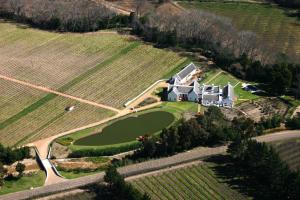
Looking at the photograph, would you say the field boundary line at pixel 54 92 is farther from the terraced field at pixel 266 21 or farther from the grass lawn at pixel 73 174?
the terraced field at pixel 266 21

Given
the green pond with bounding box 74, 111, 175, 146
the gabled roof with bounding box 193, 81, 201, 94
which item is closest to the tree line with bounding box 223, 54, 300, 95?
the gabled roof with bounding box 193, 81, 201, 94

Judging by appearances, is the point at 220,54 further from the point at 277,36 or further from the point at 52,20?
the point at 52,20

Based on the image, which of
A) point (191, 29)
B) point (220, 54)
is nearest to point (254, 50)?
point (220, 54)

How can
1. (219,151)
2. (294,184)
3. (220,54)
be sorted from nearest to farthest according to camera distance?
(294,184), (219,151), (220,54)

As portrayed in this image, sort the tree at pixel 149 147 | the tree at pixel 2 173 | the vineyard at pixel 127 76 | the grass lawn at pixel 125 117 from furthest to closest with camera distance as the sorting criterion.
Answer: the vineyard at pixel 127 76 < the grass lawn at pixel 125 117 < the tree at pixel 149 147 < the tree at pixel 2 173

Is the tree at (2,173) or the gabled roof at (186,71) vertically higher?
the gabled roof at (186,71)

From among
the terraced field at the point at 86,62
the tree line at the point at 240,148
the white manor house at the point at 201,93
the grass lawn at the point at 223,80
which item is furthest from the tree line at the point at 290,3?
the tree line at the point at 240,148

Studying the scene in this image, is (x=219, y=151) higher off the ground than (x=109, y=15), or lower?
lower

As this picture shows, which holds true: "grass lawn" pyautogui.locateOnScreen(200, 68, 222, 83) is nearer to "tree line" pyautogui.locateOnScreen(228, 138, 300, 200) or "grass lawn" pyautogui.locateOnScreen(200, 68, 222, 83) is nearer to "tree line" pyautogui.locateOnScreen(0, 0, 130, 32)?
"tree line" pyautogui.locateOnScreen(228, 138, 300, 200)
